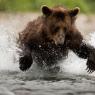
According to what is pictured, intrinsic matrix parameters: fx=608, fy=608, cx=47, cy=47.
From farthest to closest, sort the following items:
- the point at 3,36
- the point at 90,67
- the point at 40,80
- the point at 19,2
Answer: the point at 19,2 → the point at 3,36 → the point at 90,67 → the point at 40,80

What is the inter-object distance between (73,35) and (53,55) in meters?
0.60

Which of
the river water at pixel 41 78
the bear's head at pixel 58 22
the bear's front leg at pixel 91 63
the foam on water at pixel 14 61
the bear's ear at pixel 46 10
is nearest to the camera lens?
the river water at pixel 41 78

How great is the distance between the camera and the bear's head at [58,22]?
965cm

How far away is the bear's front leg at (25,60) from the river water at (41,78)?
120mm

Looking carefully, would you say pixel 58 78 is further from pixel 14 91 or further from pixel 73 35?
pixel 14 91

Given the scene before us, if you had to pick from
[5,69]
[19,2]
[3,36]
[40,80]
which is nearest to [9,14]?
[19,2]

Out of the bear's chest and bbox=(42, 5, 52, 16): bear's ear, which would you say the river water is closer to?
the bear's chest

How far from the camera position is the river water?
334 inches

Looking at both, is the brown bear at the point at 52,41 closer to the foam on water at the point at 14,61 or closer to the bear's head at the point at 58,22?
the bear's head at the point at 58,22

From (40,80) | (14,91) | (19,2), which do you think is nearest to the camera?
(14,91)

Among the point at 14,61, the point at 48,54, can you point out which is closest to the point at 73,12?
the point at 48,54

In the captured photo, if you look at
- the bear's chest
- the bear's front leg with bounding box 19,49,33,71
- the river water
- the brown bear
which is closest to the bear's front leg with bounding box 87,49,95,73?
the brown bear

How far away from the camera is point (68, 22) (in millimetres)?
9828

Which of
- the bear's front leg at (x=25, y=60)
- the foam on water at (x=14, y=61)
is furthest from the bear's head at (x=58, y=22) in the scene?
the foam on water at (x=14, y=61)
